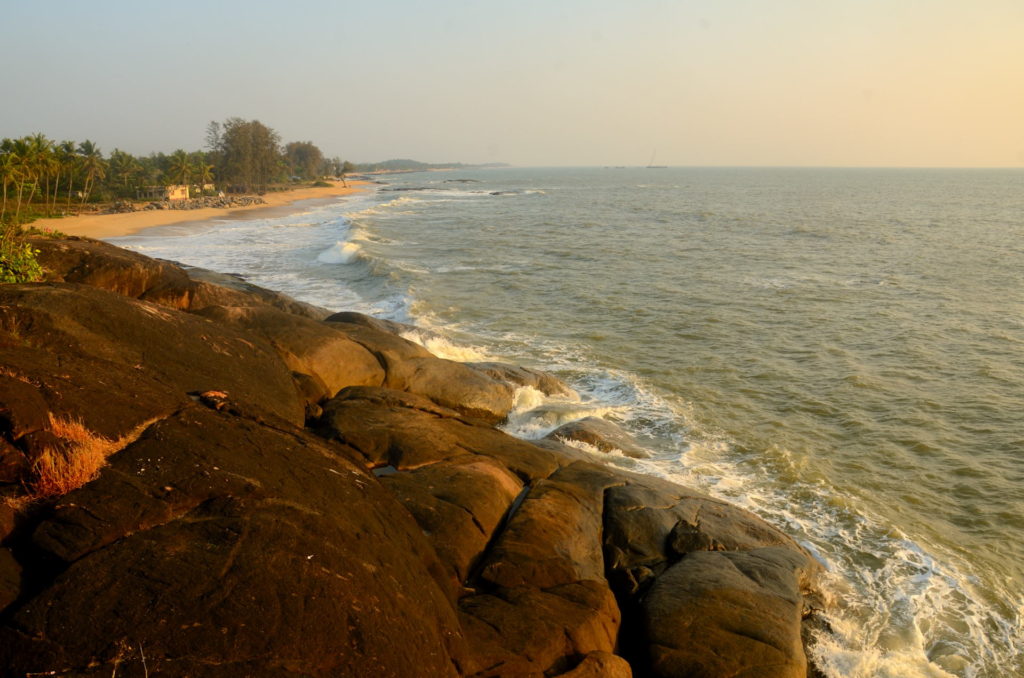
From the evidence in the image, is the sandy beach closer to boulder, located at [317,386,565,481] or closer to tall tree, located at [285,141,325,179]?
boulder, located at [317,386,565,481]

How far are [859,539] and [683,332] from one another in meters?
13.9

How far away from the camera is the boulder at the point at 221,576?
4.28m

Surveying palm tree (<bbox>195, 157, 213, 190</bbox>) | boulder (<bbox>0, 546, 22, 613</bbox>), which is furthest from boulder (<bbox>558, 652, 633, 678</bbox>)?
palm tree (<bbox>195, 157, 213, 190</bbox>)

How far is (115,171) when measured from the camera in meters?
75.1

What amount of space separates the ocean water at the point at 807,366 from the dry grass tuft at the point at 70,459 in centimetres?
872

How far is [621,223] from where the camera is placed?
66.3 metres

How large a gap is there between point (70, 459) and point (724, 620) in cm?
701

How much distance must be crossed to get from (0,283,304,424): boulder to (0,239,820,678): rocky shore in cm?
4

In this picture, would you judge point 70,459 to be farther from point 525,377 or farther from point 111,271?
point 525,377

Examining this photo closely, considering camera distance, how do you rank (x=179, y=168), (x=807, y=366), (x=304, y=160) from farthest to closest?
(x=304, y=160), (x=179, y=168), (x=807, y=366)

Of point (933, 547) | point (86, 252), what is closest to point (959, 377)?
point (933, 547)

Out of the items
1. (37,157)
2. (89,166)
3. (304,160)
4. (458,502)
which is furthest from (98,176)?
(304,160)

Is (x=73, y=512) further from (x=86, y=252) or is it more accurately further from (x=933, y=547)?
(x=933, y=547)

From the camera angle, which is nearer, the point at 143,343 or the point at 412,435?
the point at 143,343
